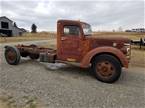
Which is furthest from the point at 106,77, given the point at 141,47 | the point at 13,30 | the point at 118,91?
the point at 13,30

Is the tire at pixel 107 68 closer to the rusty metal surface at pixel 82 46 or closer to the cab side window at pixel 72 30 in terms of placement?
the rusty metal surface at pixel 82 46

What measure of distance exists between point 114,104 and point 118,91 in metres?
0.94

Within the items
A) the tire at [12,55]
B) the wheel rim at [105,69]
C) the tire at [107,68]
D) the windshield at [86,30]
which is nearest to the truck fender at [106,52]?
the tire at [107,68]

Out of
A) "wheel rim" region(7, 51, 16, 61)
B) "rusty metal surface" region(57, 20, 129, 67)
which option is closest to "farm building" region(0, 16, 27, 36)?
"wheel rim" region(7, 51, 16, 61)

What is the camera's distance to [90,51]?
248 inches

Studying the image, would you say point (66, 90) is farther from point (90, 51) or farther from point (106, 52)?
point (106, 52)

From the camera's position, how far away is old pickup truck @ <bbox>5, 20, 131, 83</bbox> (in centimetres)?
590

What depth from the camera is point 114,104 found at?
14.2ft

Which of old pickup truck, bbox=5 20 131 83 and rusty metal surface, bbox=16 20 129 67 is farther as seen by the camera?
rusty metal surface, bbox=16 20 129 67

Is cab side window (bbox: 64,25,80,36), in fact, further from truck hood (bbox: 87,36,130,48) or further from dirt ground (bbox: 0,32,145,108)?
dirt ground (bbox: 0,32,145,108)

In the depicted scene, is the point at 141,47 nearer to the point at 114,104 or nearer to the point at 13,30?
the point at 114,104

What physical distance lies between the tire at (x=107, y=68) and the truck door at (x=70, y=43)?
0.92 m

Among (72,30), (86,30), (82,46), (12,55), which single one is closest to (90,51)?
(82,46)

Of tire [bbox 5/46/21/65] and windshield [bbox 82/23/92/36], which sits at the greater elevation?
windshield [bbox 82/23/92/36]
